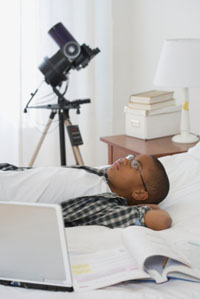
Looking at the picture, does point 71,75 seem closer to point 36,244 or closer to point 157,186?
point 157,186

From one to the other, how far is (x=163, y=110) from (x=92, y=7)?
1087mm

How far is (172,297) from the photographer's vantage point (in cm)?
103

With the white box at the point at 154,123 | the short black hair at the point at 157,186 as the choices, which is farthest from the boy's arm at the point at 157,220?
the white box at the point at 154,123

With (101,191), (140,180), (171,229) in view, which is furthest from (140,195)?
(171,229)

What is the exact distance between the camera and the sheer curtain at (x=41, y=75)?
3209 millimetres

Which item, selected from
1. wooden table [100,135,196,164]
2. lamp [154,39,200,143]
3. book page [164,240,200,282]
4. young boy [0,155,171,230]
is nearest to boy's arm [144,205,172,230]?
young boy [0,155,171,230]

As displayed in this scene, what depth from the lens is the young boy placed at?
154cm

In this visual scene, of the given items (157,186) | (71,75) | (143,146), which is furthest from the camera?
(71,75)

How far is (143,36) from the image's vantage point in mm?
3338

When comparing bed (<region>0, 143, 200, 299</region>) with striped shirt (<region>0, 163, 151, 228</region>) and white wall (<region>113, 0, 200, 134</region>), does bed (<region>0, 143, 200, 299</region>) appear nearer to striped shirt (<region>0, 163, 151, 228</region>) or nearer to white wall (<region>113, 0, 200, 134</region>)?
striped shirt (<region>0, 163, 151, 228</region>)

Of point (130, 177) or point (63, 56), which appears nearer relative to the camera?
point (130, 177)

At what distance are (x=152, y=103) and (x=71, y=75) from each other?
958mm

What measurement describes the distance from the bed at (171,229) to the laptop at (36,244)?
0.12 feet

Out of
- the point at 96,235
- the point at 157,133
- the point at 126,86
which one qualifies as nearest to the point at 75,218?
the point at 96,235
